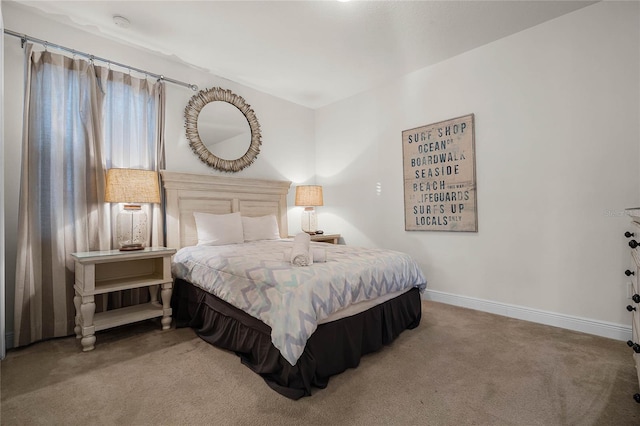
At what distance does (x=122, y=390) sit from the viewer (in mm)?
1691

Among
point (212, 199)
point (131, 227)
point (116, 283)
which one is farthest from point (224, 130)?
point (116, 283)

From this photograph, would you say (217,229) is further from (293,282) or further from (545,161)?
(545,161)

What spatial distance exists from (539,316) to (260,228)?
2.92m

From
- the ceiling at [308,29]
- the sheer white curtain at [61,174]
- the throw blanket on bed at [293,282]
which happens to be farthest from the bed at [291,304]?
the ceiling at [308,29]

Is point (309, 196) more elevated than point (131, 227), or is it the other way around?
point (309, 196)

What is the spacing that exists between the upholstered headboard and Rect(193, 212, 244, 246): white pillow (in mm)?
152

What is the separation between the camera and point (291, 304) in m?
1.63

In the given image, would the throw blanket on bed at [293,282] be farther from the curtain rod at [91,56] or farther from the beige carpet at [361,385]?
the curtain rod at [91,56]

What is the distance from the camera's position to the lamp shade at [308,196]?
13.7ft

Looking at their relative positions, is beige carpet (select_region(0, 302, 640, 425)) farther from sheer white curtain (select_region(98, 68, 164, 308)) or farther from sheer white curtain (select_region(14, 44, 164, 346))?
sheer white curtain (select_region(98, 68, 164, 308))

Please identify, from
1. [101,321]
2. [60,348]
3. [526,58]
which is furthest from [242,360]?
[526,58]

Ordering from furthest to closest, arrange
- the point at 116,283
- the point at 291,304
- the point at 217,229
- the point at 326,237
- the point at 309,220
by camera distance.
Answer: the point at 309,220
the point at 326,237
the point at 217,229
the point at 116,283
the point at 291,304

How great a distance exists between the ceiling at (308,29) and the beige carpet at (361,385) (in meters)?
2.68

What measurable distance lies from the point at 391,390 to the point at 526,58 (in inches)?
120
